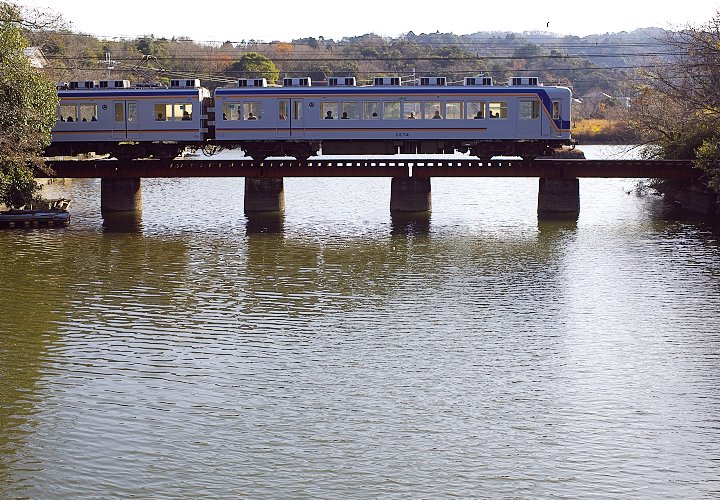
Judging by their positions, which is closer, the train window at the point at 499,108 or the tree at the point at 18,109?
the tree at the point at 18,109

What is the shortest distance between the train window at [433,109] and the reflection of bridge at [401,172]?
213 centimetres

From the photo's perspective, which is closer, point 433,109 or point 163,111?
point 433,109

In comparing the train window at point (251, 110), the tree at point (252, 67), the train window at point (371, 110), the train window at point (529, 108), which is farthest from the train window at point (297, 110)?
the tree at point (252, 67)

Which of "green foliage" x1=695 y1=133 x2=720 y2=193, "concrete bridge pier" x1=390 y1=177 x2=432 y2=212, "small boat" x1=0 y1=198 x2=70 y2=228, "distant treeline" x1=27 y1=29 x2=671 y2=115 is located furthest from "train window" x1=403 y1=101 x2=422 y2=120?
"distant treeline" x1=27 y1=29 x2=671 y2=115

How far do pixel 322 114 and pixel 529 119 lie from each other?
28.0 feet

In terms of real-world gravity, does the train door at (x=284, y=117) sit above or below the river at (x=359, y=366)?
above

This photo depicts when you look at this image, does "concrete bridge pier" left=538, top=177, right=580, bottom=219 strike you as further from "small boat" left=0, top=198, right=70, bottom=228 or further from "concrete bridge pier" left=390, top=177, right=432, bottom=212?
"small boat" left=0, top=198, right=70, bottom=228

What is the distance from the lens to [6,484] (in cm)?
1623

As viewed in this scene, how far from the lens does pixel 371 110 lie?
4469 centimetres

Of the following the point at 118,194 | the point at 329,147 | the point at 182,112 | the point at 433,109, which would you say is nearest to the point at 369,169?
the point at 329,147

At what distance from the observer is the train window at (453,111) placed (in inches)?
1746

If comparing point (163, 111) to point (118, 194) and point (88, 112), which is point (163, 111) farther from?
point (118, 194)

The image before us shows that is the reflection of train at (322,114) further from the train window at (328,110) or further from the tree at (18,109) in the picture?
the tree at (18,109)

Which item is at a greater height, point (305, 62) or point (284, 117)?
point (305, 62)
